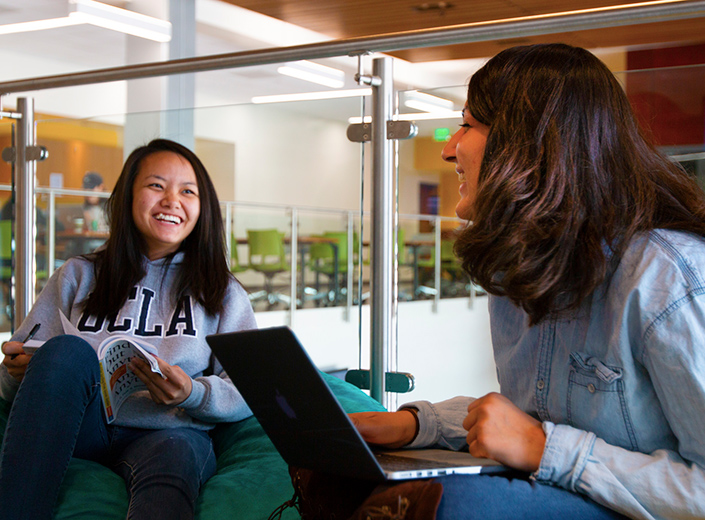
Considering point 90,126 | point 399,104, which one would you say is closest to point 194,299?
point 399,104

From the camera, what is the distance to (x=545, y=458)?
0.76 m

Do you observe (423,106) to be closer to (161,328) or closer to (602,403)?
(161,328)

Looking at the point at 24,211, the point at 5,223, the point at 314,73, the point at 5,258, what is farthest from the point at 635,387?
the point at 314,73

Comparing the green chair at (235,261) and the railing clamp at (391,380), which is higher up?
the green chair at (235,261)

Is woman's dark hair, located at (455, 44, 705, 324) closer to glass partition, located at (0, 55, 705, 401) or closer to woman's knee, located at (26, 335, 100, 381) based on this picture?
glass partition, located at (0, 55, 705, 401)

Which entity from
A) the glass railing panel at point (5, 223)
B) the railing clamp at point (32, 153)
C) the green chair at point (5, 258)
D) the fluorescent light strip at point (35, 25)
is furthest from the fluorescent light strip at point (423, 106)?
the fluorescent light strip at point (35, 25)

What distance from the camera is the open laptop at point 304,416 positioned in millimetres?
757

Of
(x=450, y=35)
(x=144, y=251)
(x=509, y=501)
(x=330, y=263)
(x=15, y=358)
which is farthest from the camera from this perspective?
(x=330, y=263)

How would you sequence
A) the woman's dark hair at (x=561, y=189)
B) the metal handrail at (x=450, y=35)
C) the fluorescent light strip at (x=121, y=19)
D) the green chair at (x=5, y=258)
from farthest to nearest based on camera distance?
the fluorescent light strip at (x=121, y=19), the green chair at (x=5, y=258), the metal handrail at (x=450, y=35), the woman's dark hair at (x=561, y=189)

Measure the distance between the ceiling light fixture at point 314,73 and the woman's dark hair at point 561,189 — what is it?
6.04 meters

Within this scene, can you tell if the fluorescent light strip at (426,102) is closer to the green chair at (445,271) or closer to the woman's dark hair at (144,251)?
the woman's dark hair at (144,251)

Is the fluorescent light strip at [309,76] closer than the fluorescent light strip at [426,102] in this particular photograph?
No

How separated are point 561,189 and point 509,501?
36 centimetres

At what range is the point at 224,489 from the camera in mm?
1269
